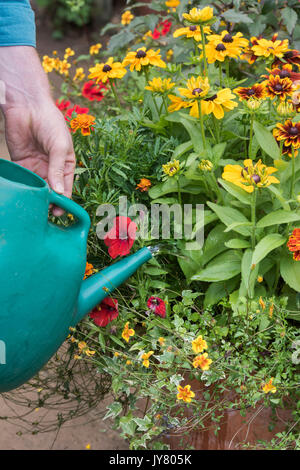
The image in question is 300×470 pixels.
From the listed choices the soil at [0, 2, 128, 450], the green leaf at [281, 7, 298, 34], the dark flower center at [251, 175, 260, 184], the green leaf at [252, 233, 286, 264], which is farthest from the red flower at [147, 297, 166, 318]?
the green leaf at [281, 7, 298, 34]

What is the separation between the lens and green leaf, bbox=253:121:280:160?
1.09 meters

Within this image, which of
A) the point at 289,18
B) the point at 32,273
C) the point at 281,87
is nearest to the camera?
the point at 32,273

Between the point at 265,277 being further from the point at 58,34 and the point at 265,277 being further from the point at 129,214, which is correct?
the point at 58,34

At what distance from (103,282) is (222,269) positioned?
24 cm

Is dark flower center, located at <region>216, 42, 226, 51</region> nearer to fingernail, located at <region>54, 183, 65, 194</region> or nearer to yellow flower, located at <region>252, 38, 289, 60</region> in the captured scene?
yellow flower, located at <region>252, 38, 289, 60</region>

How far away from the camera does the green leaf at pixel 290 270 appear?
1.06 metres

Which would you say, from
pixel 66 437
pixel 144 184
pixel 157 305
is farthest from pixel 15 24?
pixel 66 437

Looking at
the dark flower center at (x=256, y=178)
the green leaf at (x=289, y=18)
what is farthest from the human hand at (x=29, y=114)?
the green leaf at (x=289, y=18)

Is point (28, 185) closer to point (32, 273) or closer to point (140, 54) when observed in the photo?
point (32, 273)

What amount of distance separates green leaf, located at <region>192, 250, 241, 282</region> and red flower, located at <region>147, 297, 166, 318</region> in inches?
3.1

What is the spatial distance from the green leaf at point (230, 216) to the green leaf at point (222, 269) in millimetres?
54

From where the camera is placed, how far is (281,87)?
1029 mm
